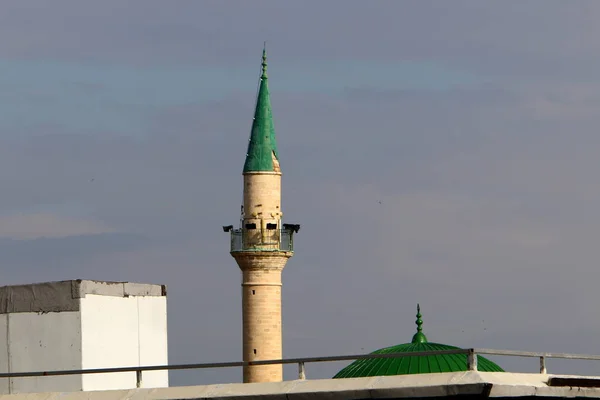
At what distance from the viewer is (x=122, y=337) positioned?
87.8ft

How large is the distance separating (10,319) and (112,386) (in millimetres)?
2356

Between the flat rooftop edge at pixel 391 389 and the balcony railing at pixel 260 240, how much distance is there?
157 feet

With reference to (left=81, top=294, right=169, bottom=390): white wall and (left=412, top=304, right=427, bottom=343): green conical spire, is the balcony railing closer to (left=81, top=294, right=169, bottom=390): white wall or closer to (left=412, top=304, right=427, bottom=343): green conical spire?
(left=412, top=304, right=427, bottom=343): green conical spire

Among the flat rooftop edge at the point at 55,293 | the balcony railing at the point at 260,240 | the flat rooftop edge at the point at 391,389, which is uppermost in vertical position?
the balcony railing at the point at 260,240

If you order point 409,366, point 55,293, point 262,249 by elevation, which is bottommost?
point 409,366

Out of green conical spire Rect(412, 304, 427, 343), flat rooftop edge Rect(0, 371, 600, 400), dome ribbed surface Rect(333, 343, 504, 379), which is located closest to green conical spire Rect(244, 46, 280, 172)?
green conical spire Rect(412, 304, 427, 343)

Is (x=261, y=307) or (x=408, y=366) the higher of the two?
(x=261, y=307)

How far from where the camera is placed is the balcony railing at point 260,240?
70.2 metres

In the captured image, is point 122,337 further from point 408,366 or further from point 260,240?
point 260,240

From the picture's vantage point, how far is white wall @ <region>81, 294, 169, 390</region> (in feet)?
85.0

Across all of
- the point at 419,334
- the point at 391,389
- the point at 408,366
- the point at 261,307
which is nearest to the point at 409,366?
the point at 408,366

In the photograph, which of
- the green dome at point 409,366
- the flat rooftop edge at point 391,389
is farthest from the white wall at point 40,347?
the green dome at point 409,366

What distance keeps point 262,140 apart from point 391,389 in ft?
172

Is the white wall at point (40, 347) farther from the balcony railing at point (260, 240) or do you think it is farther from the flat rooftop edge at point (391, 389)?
the balcony railing at point (260, 240)
